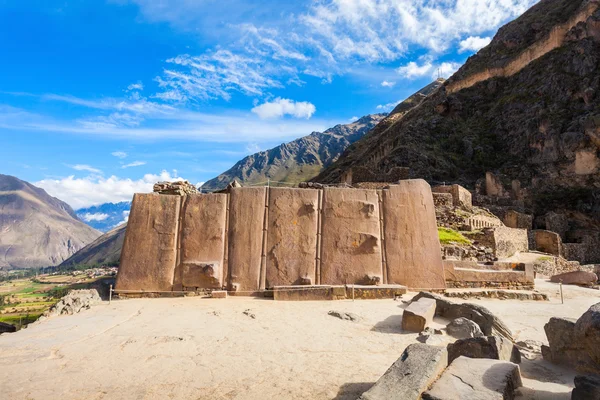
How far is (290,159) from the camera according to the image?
581 feet

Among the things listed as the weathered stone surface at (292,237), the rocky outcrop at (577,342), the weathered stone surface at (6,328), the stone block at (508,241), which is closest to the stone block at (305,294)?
the weathered stone surface at (292,237)

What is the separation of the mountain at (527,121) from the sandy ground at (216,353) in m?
42.1

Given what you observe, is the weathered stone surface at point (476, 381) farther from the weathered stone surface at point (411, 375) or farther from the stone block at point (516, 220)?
the stone block at point (516, 220)

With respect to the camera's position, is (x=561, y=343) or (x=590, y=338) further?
(x=561, y=343)

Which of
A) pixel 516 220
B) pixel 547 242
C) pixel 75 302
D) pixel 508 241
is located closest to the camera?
pixel 75 302

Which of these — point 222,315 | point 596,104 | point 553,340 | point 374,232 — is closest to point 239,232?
point 222,315

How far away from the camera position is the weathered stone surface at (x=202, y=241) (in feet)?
33.9

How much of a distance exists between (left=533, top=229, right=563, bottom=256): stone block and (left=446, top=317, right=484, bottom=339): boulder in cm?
2985

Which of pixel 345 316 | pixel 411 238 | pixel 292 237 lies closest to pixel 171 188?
pixel 292 237

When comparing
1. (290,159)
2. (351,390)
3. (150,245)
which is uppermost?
(290,159)

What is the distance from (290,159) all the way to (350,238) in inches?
6587

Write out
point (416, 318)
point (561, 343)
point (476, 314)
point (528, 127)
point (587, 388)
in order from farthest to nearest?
point (528, 127) < point (476, 314) < point (416, 318) < point (561, 343) < point (587, 388)

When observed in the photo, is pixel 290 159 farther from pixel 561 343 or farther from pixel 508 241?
pixel 561 343

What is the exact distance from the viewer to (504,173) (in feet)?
184
